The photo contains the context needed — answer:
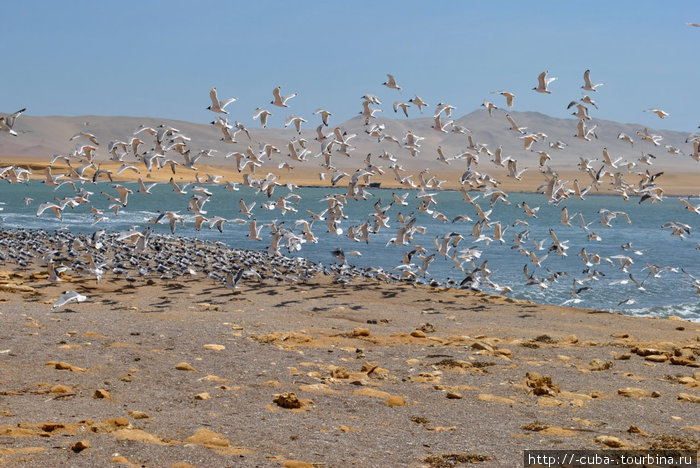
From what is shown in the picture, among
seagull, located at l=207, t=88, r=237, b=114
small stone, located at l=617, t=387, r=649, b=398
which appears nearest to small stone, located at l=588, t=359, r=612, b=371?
small stone, located at l=617, t=387, r=649, b=398

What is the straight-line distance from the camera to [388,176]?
151m

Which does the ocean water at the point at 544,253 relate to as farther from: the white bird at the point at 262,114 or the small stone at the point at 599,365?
the small stone at the point at 599,365

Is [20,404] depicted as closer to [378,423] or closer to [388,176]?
[378,423]

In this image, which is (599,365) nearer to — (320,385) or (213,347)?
(320,385)

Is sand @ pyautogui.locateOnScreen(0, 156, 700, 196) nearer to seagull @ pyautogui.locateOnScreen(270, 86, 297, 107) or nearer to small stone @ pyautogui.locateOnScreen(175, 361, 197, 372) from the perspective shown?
seagull @ pyautogui.locateOnScreen(270, 86, 297, 107)

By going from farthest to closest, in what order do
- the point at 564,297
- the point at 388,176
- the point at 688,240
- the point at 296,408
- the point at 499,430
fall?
1. the point at 388,176
2. the point at 688,240
3. the point at 564,297
4. the point at 296,408
5. the point at 499,430

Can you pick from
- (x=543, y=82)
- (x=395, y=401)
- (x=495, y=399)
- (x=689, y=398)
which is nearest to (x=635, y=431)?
(x=495, y=399)

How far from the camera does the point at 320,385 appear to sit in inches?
397

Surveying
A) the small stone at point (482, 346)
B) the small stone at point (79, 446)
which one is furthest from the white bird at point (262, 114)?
the small stone at point (79, 446)

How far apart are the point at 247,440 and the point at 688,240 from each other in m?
42.4

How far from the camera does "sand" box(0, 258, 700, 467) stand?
24.8 ft

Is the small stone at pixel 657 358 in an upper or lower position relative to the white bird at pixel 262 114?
lower

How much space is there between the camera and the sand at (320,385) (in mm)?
7566

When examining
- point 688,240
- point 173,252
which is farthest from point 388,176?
point 173,252
